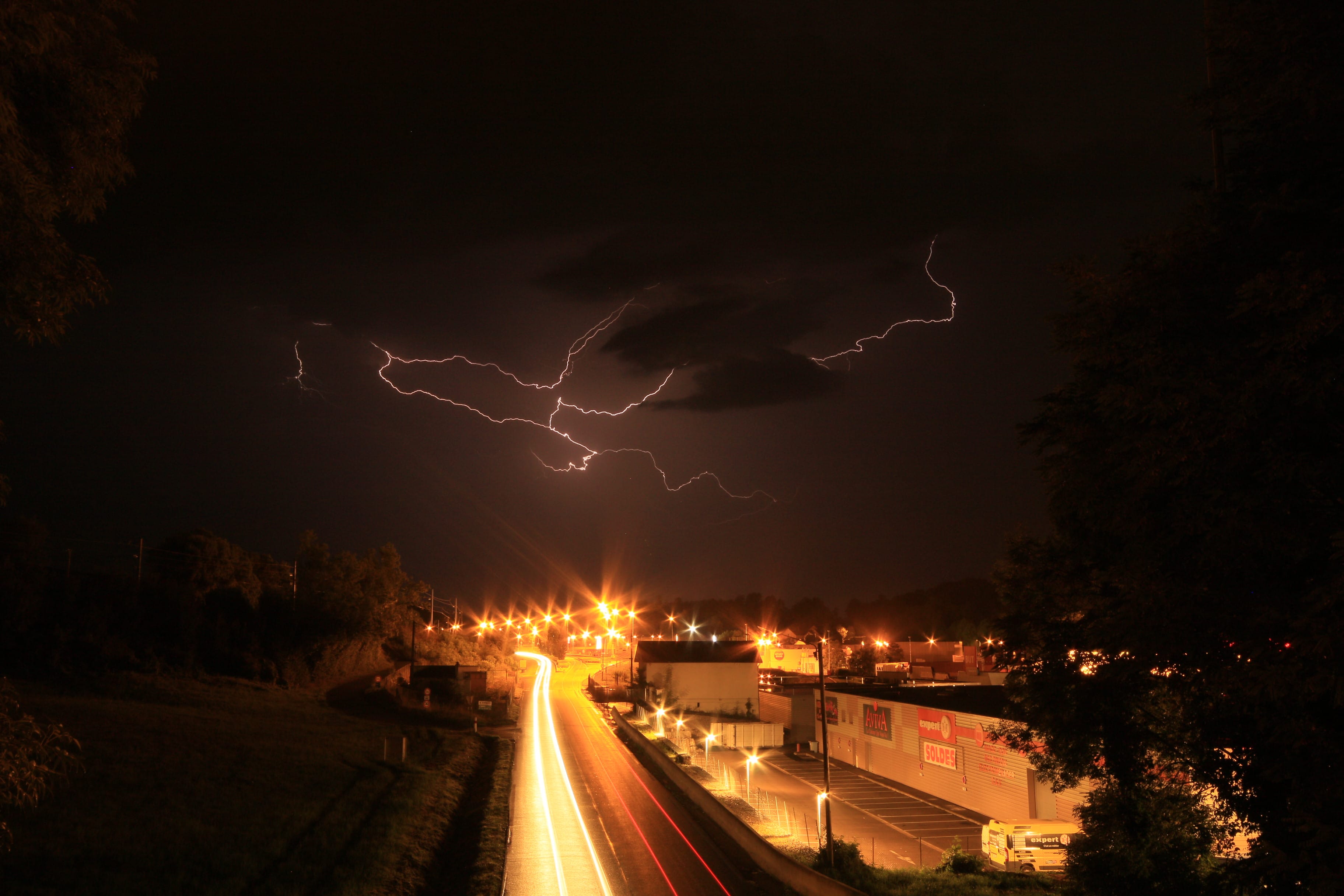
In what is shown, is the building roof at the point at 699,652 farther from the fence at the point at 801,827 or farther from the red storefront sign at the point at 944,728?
the red storefront sign at the point at 944,728

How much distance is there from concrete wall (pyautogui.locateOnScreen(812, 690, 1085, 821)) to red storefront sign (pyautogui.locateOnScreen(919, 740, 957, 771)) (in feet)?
0.10

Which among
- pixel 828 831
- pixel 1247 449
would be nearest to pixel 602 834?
pixel 828 831

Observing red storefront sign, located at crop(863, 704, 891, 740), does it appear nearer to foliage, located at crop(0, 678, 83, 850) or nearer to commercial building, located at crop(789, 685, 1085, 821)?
commercial building, located at crop(789, 685, 1085, 821)

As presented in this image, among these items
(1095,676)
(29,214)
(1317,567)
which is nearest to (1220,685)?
(1317,567)

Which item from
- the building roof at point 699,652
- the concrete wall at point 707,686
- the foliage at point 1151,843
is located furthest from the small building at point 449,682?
the foliage at point 1151,843

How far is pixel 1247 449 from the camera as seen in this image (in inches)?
267

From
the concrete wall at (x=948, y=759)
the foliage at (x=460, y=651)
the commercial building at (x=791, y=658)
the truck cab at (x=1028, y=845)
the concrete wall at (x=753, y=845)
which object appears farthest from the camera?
the commercial building at (x=791, y=658)

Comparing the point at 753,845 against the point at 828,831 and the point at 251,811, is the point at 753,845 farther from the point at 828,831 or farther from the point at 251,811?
the point at 251,811

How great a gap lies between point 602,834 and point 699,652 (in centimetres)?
3688

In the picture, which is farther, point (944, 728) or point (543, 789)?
point (944, 728)

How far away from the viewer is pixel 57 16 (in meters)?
5.70

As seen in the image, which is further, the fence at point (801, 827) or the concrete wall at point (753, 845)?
the fence at point (801, 827)

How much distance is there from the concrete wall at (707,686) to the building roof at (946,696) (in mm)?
12954

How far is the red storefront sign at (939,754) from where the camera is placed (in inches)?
1214
